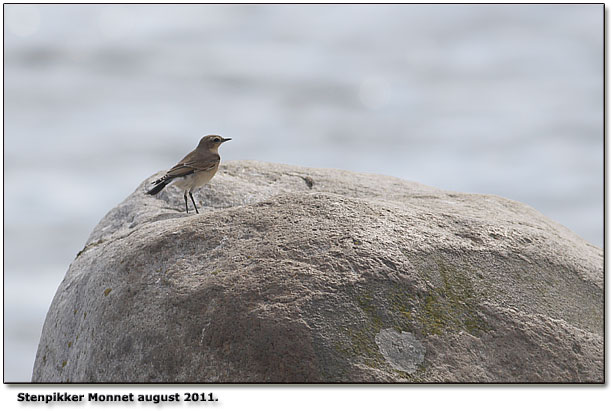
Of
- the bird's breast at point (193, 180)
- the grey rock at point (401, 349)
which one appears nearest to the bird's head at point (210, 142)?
the bird's breast at point (193, 180)

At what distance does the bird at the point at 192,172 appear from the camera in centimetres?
713

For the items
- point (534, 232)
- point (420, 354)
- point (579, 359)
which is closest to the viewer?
point (420, 354)

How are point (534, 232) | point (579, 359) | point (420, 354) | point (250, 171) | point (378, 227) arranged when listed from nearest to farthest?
point (420, 354) < point (579, 359) < point (378, 227) < point (534, 232) < point (250, 171)

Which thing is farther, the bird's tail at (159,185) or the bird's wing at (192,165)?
the bird's tail at (159,185)

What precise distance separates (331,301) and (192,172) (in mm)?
2830

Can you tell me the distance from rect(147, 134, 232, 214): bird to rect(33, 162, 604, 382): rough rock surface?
1.04 metres

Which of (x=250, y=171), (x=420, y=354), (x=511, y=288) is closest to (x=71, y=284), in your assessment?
(x=250, y=171)

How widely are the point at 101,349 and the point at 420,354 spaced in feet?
7.60

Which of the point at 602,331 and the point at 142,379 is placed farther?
the point at 602,331

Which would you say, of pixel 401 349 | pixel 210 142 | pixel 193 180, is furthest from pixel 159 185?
pixel 401 349

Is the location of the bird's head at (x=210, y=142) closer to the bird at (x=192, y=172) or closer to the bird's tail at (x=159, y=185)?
the bird at (x=192, y=172)

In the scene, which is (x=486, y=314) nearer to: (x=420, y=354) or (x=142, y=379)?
(x=420, y=354)

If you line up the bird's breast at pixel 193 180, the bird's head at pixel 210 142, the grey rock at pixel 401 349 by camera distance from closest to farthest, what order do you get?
the grey rock at pixel 401 349
the bird's breast at pixel 193 180
the bird's head at pixel 210 142

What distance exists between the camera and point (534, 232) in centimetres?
609
